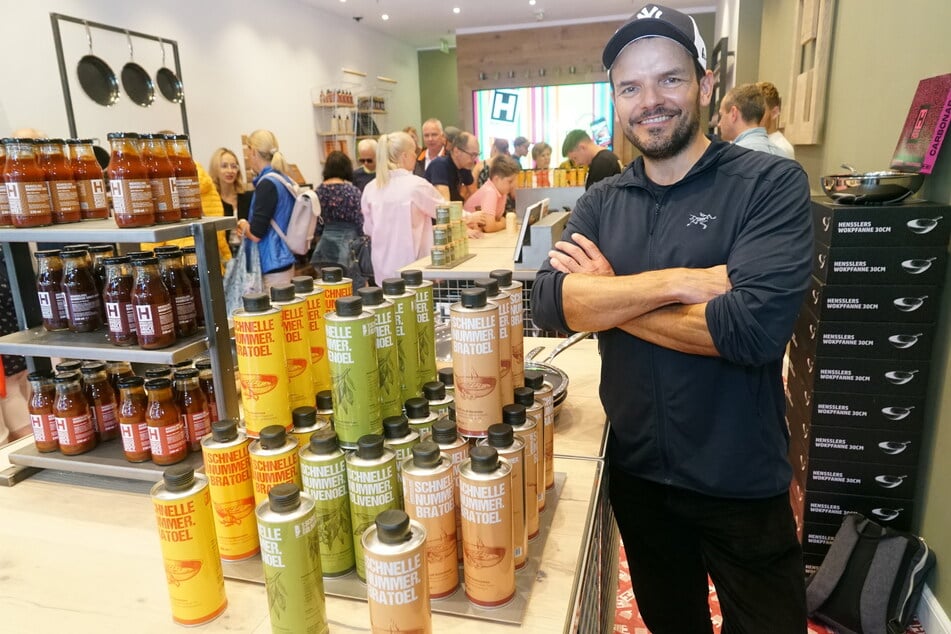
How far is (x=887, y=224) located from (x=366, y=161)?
4.62m

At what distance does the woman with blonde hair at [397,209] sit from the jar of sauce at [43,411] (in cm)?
279

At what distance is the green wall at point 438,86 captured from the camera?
12805mm

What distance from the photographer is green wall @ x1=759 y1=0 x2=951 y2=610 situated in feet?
7.16

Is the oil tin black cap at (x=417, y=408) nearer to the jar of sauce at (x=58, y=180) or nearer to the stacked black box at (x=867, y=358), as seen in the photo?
the jar of sauce at (x=58, y=180)

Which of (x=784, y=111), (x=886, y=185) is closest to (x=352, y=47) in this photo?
(x=784, y=111)

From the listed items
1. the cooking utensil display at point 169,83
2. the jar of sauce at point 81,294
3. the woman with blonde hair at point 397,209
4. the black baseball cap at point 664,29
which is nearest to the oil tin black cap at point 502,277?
the black baseball cap at point 664,29

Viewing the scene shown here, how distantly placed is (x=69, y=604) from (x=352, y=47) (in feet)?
33.0

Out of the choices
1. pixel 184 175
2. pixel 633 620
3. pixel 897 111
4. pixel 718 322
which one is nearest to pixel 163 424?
pixel 184 175

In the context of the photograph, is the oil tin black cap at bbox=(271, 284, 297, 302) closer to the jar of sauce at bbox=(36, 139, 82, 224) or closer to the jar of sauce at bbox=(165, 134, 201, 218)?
the jar of sauce at bbox=(165, 134, 201, 218)

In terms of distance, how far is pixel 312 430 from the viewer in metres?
1.19

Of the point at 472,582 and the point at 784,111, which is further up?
the point at 784,111

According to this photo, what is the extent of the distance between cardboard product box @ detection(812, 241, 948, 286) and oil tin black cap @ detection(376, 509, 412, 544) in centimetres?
213

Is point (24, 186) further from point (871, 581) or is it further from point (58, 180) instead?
point (871, 581)

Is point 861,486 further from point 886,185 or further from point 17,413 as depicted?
point 17,413
